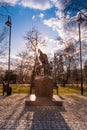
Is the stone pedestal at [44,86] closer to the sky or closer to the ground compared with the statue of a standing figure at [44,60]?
closer to the ground

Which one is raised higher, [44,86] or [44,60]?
[44,60]

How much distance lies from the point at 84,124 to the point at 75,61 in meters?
30.4

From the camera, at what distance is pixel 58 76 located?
41.6m

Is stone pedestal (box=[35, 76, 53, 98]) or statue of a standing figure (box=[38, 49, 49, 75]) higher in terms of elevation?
statue of a standing figure (box=[38, 49, 49, 75])

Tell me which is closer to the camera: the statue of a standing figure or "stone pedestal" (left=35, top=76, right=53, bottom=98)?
"stone pedestal" (left=35, top=76, right=53, bottom=98)

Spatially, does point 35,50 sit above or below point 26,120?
above

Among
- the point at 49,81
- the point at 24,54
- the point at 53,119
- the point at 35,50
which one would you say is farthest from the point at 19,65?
the point at 53,119

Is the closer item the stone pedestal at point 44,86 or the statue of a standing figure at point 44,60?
the stone pedestal at point 44,86

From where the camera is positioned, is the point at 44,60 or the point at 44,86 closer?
the point at 44,86

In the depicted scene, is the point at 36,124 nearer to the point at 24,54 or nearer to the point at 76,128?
the point at 76,128

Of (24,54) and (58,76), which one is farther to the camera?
(58,76)

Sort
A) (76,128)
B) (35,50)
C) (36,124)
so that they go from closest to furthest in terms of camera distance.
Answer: (76,128)
(36,124)
(35,50)

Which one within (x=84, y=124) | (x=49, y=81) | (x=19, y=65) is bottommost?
(x=84, y=124)

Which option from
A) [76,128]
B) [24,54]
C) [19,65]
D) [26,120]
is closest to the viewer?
[76,128]
